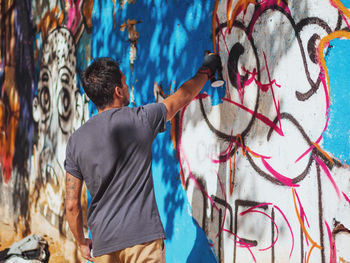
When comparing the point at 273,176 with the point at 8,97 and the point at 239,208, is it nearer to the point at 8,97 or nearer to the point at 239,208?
the point at 239,208

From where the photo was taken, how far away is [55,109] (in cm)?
566

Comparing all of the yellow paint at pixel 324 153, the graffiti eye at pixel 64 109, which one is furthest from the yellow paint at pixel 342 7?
the graffiti eye at pixel 64 109

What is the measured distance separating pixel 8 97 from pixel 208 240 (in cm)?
537

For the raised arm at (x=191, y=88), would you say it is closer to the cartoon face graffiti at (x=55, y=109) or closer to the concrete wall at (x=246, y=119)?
the concrete wall at (x=246, y=119)

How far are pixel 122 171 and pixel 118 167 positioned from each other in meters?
0.03

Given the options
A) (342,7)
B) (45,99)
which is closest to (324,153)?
(342,7)

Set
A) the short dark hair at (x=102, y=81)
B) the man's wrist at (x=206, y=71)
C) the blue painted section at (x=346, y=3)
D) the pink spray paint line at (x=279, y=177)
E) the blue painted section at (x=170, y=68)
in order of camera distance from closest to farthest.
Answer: the blue painted section at (x=346, y=3) < the short dark hair at (x=102, y=81) < the pink spray paint line at (x=279, y=177) < the man's wrist at (x=206, y=71) < the blue painted section at (x=170, y=68)

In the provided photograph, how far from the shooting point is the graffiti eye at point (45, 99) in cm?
590

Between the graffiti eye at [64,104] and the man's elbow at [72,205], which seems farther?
the graffiti eye at [64,104]

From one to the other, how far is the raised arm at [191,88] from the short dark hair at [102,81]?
13.2 inches

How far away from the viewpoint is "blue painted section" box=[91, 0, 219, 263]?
3412 millimetres

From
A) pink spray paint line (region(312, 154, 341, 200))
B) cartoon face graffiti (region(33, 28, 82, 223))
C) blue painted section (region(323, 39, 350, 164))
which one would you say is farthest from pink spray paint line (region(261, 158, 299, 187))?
cartoon face graffiti (region(33, 28, 82, 223))

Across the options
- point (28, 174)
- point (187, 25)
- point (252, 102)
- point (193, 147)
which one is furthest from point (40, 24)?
point (252, 102)

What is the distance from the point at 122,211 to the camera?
2523mm
